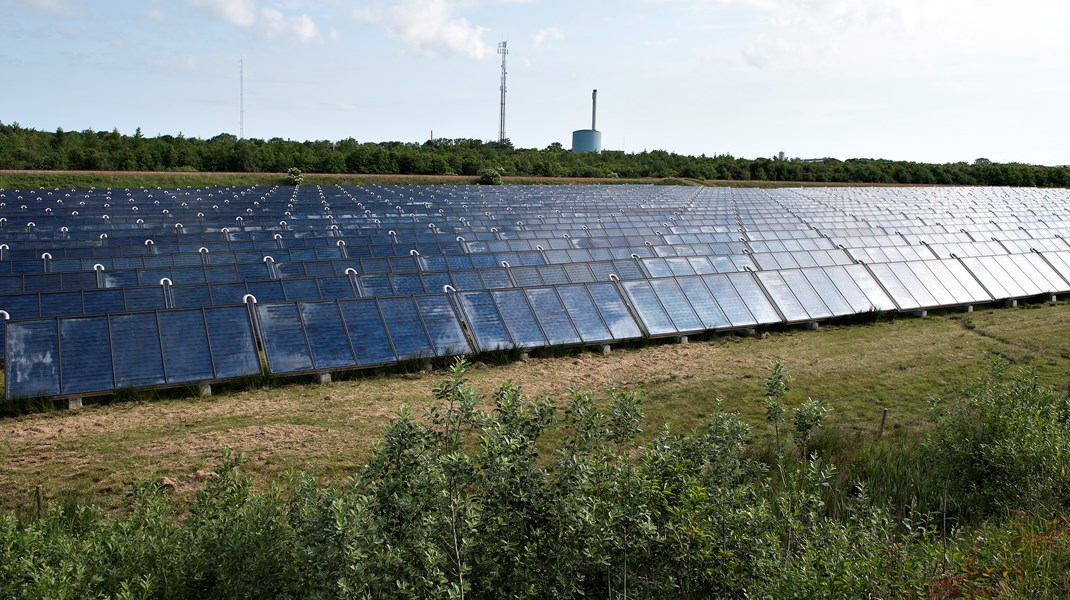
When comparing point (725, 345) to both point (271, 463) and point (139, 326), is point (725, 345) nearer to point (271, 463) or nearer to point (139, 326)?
point (271, 463)

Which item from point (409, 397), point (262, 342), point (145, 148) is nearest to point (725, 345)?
point (409, 397)

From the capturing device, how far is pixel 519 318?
14.6m

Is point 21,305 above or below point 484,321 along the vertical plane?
above

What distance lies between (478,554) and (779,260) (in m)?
18.1

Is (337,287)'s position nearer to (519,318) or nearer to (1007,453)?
(519,318)

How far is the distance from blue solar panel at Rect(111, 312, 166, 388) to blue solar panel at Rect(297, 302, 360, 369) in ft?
7.95

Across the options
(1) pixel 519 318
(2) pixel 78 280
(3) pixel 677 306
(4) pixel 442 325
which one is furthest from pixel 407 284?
(2) pixel 78 280

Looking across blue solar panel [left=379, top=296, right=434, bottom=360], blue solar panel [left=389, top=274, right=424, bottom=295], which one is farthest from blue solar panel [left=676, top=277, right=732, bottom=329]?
blue solar panel [left=379, top=296, right=434, bottom=360]

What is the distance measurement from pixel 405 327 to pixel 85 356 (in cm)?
523

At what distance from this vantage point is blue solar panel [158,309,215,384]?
11398 millimetres

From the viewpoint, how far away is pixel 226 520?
219 inches

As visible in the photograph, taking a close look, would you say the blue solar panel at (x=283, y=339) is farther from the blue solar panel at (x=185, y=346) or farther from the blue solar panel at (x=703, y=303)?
the blue solar panel at (x=703, y=303)

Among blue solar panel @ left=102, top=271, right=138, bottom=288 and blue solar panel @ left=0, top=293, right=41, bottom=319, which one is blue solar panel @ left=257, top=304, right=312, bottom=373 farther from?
blue solar panel @ left=102, top=271, right=138, bottom=288

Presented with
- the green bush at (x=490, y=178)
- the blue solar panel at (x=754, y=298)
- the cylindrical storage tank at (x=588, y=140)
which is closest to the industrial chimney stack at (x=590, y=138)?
the cylindrical storage tank at (x=588, y=140)
